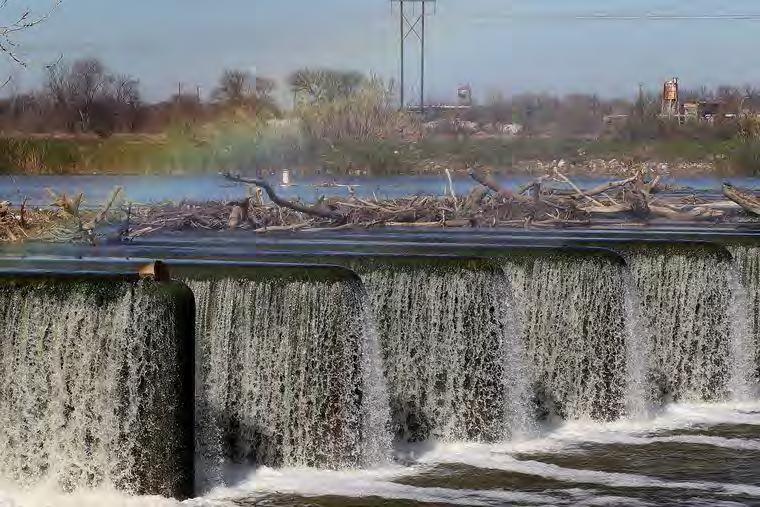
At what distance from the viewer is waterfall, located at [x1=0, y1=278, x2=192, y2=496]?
15359mm

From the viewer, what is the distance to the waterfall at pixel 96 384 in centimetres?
1536

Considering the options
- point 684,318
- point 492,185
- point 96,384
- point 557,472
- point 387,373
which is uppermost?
point 492,185

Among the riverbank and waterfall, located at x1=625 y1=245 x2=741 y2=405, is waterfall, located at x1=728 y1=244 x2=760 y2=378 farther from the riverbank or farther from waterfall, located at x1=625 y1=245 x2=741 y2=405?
the riverbank

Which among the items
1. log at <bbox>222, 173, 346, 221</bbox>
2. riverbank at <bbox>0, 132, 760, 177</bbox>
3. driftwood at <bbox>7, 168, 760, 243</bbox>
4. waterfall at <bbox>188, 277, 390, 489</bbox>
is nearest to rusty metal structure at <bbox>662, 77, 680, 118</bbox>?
riverbank at <bbox>0, 132, 760, 177</bbox>

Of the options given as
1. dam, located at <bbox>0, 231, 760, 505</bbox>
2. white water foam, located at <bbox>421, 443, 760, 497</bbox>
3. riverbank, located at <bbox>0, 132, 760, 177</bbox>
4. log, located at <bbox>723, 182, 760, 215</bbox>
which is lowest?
white water foam, located at <bbox>421, 443, 760, 497</bbox>

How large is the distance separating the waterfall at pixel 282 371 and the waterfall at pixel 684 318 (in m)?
5.91

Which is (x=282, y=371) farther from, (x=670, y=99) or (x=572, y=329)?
(x=670, y=99)

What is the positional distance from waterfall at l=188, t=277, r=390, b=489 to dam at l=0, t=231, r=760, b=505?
0.02 metres

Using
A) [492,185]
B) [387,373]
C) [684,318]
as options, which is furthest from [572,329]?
[492,185]

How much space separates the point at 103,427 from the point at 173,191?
122 ft

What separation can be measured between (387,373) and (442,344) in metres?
0.74

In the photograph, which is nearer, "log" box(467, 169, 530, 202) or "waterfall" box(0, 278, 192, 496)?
"waterfall" box(0, 278, 192, 496)

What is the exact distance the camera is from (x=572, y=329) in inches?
806

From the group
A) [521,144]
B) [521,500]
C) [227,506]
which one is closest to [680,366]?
[521,500]
